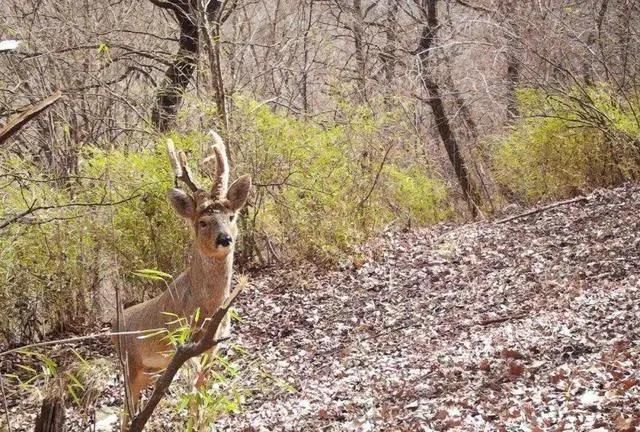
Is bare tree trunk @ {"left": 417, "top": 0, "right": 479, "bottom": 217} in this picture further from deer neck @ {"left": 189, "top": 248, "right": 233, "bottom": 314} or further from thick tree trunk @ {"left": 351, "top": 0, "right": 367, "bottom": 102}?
deer neck @ {"left": 189, "top": 248, "right": 233, "bottom": 314}

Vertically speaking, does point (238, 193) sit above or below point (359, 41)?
below

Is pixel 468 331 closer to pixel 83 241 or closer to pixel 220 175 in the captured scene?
pixel 220 175

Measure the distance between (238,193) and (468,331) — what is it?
2779 millimetres

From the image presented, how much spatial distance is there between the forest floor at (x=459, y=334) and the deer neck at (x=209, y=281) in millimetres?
676

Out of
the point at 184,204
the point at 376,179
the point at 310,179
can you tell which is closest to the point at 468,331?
the point at 184,204

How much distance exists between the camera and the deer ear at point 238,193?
22.5 ft

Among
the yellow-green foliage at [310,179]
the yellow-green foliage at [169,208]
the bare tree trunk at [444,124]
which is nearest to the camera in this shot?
the yellow-green foliage at [169,208]

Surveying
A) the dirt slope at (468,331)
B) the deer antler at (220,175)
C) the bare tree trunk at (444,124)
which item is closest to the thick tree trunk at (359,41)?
the bare tree trunk at (444,124)

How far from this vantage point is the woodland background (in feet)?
33.0

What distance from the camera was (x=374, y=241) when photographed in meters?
13.0

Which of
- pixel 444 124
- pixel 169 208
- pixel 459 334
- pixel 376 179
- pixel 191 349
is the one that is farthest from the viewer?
pixel 444 124

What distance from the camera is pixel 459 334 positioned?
26.1 feet

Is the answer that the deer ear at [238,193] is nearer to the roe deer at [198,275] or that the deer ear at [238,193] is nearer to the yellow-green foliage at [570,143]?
the roe deer at [198,275]

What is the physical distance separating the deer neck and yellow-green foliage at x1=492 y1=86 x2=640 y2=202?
30.0 ft
